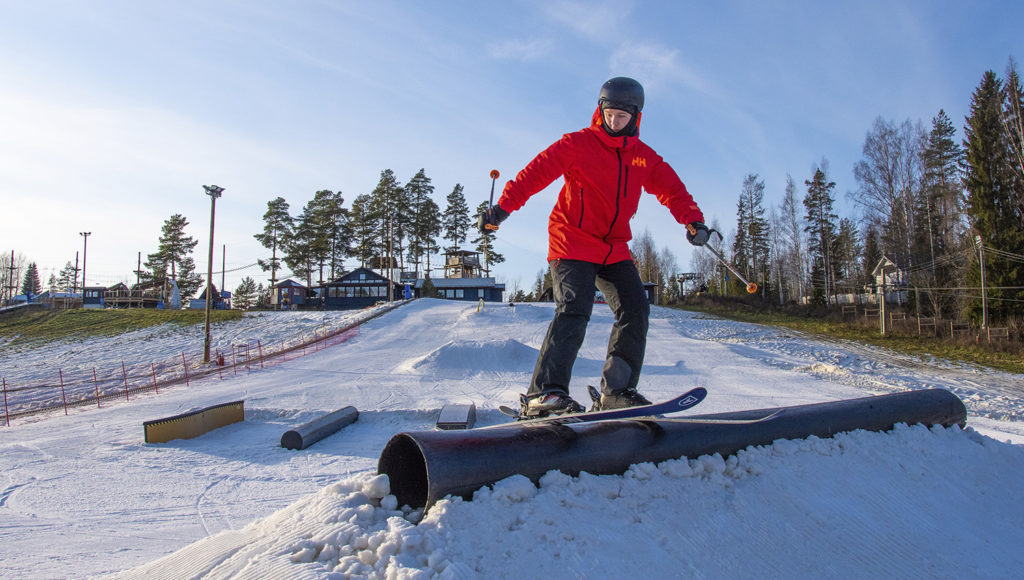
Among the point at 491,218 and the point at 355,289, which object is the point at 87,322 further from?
the point at 491,218

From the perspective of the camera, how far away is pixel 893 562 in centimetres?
174

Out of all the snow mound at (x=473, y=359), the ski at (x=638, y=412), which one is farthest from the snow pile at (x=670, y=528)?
the snow mound at (x=473, y=359)

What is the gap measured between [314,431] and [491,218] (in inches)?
140

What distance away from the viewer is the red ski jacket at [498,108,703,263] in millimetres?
3092

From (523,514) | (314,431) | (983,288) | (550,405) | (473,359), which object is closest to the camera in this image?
(523,514)

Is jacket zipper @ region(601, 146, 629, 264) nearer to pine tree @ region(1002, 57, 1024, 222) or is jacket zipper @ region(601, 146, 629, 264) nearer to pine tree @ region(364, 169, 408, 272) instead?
pine tree @ region(1002, 57, 1024, 222)

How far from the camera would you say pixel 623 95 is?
308cm

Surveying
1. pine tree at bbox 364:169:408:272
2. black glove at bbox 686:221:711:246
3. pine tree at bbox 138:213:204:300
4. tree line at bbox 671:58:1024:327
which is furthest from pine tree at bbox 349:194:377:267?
black glove at bbox 686:221:711:246

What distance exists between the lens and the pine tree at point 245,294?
67.4 m

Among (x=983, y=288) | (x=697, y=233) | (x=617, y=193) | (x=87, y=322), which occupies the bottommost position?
(x=87, y=322)

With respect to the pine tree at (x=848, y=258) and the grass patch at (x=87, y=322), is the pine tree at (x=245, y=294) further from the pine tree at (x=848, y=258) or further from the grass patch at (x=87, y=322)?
the pine tree at (x=848, y=258)

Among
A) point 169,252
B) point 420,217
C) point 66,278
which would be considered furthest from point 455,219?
point 66,278

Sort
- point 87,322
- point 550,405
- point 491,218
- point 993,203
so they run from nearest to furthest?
1. point 550,405
2. point 491,218
3. point 993,203
4. point 87,322

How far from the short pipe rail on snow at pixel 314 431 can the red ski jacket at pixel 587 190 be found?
3.43 meters
